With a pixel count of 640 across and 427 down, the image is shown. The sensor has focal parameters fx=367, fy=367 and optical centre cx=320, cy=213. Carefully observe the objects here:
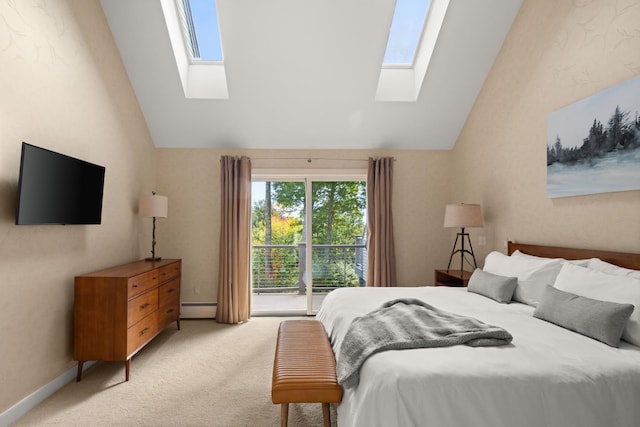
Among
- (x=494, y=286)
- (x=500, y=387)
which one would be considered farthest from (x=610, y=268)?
(x=500, y=387)

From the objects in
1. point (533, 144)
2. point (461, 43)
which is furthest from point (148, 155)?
point (533, 144)

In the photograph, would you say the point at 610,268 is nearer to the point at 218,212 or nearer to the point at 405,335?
the point at 405,335

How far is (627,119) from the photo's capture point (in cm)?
240

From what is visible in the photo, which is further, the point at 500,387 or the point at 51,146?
the point at 51,146

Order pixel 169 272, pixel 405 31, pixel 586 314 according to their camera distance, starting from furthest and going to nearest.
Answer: pixel 405 31 → pixel 169 272 → pixel 586 314

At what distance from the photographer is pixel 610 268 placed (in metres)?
2.36

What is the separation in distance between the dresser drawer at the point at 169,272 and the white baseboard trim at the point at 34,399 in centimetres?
108

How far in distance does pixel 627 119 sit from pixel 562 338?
5.10 ft

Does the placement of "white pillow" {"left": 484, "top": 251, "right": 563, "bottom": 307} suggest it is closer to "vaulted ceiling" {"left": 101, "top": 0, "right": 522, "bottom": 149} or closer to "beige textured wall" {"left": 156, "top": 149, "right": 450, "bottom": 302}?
"beige textured wall" {"left": 156, "top": 149, "right": 450, "bottom": 302}

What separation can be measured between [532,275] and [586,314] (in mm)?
860

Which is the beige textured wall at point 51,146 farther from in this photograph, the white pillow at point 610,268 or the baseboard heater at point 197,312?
the white pillow at point 610,268

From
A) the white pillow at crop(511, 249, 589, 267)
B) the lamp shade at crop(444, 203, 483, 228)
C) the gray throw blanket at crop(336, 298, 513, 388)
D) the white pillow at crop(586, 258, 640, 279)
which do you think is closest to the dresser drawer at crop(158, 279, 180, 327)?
the gray throw blanket at crop(336, 298, 513, 388)

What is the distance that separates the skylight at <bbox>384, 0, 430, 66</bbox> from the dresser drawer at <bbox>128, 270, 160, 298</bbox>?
343 cm

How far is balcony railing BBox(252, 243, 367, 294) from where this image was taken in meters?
5.10
